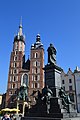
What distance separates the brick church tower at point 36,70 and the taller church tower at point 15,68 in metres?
4.54

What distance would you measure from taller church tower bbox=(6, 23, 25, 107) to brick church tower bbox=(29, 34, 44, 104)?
4.54m

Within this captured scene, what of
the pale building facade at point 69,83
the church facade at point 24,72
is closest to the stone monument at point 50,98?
the pale building facade at point 69,83

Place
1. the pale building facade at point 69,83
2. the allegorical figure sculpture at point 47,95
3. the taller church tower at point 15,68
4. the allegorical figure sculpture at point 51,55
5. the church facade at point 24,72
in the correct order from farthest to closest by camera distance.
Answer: the church facade at point 24,72
the taller church tower at point 15,68
the pale building facade at point 69,83
the allegorical figure sculpture at point 51,55
the allegorical figure sculpture at point 47,95

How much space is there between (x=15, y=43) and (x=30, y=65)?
42.4ft

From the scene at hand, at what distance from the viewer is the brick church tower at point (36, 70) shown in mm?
54031

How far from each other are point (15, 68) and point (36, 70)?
26.9 feet

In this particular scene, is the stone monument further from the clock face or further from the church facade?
the clock face

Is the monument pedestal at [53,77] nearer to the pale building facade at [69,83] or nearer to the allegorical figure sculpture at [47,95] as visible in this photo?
the allegorical figure sculpture at [47,95]

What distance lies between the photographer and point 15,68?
58.2 metres

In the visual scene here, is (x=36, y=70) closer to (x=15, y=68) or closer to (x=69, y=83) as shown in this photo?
(x=15, y=68)

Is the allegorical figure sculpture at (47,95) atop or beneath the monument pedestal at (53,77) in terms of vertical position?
beneath

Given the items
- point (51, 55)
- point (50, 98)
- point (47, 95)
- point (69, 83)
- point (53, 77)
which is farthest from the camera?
point (69, 83)

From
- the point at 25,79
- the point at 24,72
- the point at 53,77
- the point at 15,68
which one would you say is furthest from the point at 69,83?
the point at 53,77

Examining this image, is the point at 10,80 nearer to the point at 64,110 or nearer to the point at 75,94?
the point at 75,94
